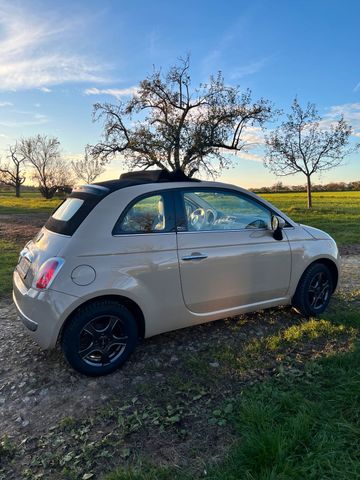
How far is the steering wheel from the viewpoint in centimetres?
381

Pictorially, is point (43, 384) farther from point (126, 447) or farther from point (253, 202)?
point (253, 202)

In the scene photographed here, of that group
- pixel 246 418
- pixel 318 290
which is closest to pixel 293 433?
pixel 246 418

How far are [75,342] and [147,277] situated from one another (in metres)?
0.84

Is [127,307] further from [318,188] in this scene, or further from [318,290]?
[318,188]

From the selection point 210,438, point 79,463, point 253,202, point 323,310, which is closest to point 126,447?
point 79,463

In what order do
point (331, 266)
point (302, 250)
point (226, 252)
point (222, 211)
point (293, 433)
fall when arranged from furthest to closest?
point (331, 266) < point (302, 250) < point (222, 211) < point (226, 252) < point (293, 433)

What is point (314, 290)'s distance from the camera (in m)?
4.69

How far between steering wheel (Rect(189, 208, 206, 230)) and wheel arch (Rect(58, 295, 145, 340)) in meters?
0.98

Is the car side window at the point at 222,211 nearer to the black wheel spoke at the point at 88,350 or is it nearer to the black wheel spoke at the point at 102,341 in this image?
the black wheel spoke at the point at 102,341

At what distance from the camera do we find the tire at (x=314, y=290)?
457cm

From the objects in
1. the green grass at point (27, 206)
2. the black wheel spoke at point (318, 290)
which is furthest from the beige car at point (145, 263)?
the green grass at point (27, 206)

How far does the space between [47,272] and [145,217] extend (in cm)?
102

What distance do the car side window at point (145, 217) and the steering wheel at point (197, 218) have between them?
1.03ft

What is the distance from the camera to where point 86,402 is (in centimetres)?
308
